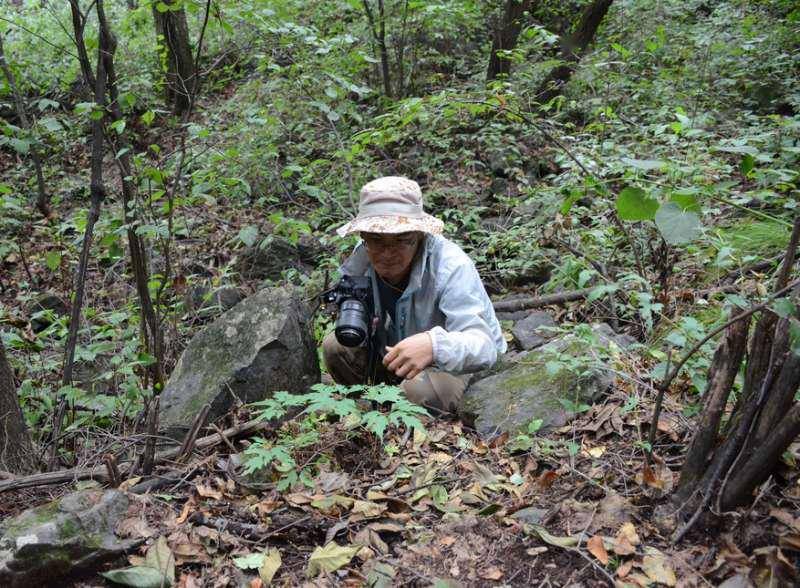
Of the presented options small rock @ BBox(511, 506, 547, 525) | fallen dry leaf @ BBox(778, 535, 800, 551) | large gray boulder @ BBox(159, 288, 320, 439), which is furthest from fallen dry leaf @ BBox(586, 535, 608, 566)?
large gray boulder @ BBox(159, 288, 320, 439)

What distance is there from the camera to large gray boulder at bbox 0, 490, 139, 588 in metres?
1.85

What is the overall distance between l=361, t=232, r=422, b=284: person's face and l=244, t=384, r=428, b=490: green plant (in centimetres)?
80

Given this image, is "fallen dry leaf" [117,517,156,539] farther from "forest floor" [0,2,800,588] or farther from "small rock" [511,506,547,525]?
"small rock" [511,506,547,525]

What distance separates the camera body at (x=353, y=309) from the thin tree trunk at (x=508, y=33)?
5515 mm

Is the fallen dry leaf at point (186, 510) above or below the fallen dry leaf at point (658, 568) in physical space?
below

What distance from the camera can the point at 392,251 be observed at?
3.12 m

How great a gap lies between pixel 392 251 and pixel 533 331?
4.54 feet

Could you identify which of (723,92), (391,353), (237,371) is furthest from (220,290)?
(723,92)

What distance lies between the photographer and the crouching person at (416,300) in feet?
9.29

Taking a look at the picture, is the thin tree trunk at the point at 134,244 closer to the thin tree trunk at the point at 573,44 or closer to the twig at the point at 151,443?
the twig at the point at 151,443

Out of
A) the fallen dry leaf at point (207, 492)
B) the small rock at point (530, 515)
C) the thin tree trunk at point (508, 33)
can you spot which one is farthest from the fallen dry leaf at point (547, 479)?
the thin tree trunk at point (508, 33)

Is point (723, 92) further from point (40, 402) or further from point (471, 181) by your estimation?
point (40, 402)

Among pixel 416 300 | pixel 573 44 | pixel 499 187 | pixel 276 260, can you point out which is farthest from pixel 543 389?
pixel 573 44

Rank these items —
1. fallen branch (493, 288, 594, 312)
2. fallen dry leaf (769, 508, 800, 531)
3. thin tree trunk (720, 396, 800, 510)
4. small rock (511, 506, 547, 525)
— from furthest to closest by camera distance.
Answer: fallen branch (493, 288, 594, 312) < small rock (511, 506, 547, 525) < fallen dry leaf (769, 508, 800, 531) < thin tree trunk (720, 396, 800, 510)
